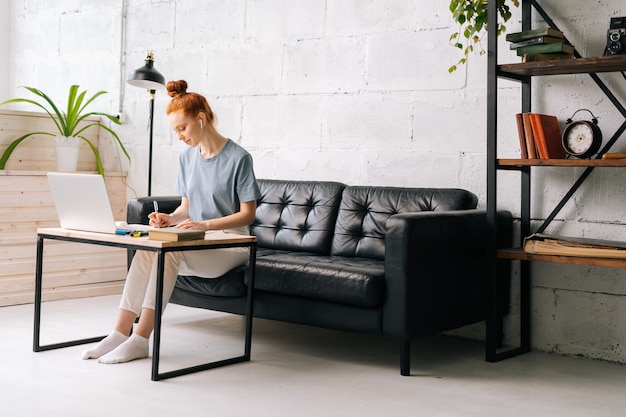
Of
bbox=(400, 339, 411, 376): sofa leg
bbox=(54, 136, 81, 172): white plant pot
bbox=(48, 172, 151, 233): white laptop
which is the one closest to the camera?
bbox=(48, 172, 151, 233): white laptop

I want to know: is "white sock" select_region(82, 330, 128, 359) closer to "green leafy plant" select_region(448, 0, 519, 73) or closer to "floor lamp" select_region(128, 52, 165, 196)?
"floor lamp" select_region(128, 52, 165, 196)

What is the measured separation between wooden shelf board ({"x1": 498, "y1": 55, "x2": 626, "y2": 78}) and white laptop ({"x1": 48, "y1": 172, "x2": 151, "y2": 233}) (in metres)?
1.77

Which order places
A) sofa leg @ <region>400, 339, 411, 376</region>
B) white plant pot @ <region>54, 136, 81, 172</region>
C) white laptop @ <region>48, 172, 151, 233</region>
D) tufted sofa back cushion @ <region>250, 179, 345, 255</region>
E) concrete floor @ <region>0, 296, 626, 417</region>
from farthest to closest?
white plant pot @ <region>54, 136, 81, 172</region>, tufted sofa back cushion @ <region>250, 179, 345, 255</region>, sofa leg @ <region>400, 339, 411, 376</region>, white laptop @ <region>48, 172, 151, 233</region>, concrete floor @ <region>0, 296, 626, 417</region>

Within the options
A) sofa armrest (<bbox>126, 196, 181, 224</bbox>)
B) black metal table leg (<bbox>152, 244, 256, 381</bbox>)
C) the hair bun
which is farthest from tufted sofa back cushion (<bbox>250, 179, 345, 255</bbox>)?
the hair bun

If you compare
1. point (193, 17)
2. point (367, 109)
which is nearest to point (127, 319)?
point (367, 109)

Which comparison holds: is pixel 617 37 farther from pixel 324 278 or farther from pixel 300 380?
pixel 300 380

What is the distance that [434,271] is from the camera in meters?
3.44

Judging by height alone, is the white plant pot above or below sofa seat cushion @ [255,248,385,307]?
above

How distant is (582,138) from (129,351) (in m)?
2.16

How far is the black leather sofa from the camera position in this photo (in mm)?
3357

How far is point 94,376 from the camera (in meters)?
3.18

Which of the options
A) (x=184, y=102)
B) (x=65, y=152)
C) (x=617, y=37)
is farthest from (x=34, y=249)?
(x=617, y=37)

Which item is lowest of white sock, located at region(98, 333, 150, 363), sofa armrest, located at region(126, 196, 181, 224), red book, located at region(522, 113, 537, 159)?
white sock, located at region(98, 333, 150, 363)

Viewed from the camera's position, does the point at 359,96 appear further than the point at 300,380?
Yes
